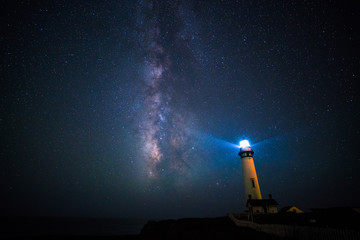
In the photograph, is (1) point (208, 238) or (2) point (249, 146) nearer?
(1) point (208, 238)

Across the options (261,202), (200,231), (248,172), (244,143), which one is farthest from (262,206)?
(200,231)

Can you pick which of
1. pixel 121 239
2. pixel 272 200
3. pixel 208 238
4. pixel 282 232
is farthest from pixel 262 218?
pixel 121 239

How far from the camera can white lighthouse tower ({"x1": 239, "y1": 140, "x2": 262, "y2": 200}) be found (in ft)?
97.8

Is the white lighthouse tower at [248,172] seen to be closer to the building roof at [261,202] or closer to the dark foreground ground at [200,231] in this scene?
the building roof at [261,202]

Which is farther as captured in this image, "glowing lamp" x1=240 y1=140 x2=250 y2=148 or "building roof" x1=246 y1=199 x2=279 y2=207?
"glowing lamp" x1=240 y1=140 x2=250 y2=148

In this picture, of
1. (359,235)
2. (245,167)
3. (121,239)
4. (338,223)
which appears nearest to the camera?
(359,235)

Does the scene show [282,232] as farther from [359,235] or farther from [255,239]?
[359,235]

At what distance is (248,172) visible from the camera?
3164cm

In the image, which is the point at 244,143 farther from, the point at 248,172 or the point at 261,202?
the point at 261,202

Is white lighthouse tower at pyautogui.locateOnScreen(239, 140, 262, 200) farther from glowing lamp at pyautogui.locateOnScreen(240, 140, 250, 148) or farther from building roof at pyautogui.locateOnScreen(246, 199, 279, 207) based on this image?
building roof at pyautogui.locateOnScreen(246, 199, 279, 207)

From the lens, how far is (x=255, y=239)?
36.5 feet

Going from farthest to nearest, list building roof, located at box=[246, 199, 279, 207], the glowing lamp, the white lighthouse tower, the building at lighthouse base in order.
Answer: the glowing lamp
the white lighthouse tower
building roof, located at box=[246, 199, 279, 207]
the building at lighthouse base

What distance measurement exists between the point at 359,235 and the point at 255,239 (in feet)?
17.4

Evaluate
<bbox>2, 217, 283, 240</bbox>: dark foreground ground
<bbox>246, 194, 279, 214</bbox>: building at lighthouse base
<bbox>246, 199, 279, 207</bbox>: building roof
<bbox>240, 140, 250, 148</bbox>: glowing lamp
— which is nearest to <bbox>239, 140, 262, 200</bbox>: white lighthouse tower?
<bbox>240, 140, 250, 148</bbox>: glowing lamp
